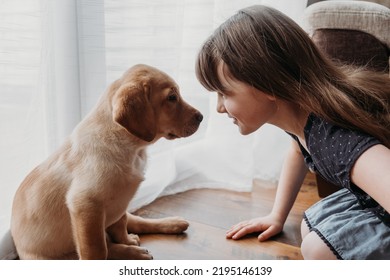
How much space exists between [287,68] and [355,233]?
1.36 ft

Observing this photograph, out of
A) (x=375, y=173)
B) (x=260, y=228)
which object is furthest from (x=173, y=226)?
(x=375, y=173)

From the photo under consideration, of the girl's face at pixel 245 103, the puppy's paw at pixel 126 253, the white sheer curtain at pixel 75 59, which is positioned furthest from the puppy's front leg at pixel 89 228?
the girl's face at pixel 245 103

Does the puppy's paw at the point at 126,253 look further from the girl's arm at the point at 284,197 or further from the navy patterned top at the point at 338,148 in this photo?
the navy patterned top at the point at 338,148

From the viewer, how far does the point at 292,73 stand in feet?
3.14

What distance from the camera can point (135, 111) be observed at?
899 millimetres

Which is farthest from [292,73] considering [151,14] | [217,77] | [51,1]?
[51,1]

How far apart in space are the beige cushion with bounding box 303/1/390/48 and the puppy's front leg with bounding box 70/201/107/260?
1.01m

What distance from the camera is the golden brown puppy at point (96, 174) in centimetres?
91

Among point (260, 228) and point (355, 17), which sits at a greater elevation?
A: point (355, 17)

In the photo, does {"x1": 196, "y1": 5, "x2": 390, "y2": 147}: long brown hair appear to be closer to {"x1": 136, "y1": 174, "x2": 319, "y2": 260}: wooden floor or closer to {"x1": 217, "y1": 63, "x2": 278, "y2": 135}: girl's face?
{"x1": 217, "y1": 63, "x2": 278, "y2": 135}: girl's face

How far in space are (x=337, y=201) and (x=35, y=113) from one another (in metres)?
0.82

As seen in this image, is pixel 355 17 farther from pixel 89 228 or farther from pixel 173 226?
pixel 89 228

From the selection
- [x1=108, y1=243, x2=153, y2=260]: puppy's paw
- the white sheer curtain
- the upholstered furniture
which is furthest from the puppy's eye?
the upholstered furniture
